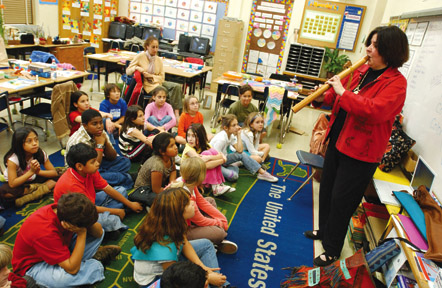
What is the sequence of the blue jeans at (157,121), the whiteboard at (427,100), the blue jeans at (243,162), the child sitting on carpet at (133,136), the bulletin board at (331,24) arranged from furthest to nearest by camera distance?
the bulletin board at (331,24)
the blue jeans at (157,121)
the blue jeans at (243,162)
the child sitting on carpet at (133,136)
the whiteboard at (427,100)

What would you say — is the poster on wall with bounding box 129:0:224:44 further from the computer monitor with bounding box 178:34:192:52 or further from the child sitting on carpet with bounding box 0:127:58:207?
the child sitting on carpet with bounding box 0:127:58:207

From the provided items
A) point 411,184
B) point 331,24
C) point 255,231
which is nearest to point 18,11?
point 331,24

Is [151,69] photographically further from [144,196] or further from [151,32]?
[151,32]

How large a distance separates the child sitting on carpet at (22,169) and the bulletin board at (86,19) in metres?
6.22

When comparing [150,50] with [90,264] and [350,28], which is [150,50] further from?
[350,28]

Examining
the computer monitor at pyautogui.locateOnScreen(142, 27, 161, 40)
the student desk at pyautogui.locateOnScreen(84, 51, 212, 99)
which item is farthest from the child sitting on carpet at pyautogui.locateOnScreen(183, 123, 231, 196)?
the computer monitor at pyautogui.locateOnScreen(142, 27, 161, 40)

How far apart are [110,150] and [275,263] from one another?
6.00ft

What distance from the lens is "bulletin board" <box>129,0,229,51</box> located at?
811 centimetres

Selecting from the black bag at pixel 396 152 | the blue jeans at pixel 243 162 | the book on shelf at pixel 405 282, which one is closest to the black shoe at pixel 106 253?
the blue jeans at pixel 243 162

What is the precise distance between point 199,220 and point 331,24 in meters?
6.42

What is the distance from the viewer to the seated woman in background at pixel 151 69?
4.66m

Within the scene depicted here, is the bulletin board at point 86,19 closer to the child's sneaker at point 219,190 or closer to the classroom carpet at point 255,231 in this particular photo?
the classroom carpet at point 255,231

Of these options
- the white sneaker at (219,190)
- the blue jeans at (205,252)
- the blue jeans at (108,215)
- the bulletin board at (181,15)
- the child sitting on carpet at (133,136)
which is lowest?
the white sneaker at (219,190)

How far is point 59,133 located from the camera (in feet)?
11.4
